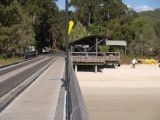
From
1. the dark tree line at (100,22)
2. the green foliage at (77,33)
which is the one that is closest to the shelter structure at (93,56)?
the dark tree line at (100,22)

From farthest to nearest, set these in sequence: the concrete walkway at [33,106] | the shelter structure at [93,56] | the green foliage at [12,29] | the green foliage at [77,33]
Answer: the green foliage at [77,33] → the green foliage at [12,29] → the shelter structure at [93,56] → the concrete walkway at [33,106]

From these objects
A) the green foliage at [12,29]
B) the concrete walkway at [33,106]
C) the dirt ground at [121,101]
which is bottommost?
the dirt ground at [121,101]

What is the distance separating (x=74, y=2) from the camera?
104 meters

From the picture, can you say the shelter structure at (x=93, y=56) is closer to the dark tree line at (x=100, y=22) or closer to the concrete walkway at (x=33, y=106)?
the dark tree line at (x=100, y=22)

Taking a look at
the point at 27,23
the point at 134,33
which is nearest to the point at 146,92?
the point at 27,23

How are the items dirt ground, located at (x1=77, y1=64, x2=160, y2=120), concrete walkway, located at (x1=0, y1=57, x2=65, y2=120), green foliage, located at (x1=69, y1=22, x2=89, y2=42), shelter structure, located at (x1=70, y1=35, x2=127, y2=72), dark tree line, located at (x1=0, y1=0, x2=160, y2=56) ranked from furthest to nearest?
dark tree line, located at (x1=0, y1=0, x2=160, y2=56) → green foliage, located at (x1=69, y1=22, x2=89, y2=42) → shelter structure, located at (x1=70, y1=35, x2=127, y2=72) → dirt ground, located at (x1=77, y1=64, x2=160, y2=120) → concrete walkway, located at (x1=0, y1=57, x2=65, y2=120)

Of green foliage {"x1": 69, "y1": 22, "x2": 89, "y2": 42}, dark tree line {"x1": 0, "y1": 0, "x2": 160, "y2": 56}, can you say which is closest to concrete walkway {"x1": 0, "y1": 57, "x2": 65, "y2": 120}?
dark tree line {"x1": 0, "y1": 0, "x2": 160, "y2": 56}

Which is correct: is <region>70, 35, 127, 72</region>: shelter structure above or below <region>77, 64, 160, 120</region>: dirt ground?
above

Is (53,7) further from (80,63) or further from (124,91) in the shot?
(124,91)

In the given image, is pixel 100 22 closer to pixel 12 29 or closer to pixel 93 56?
pixel 12 29

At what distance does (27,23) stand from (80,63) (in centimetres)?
2172

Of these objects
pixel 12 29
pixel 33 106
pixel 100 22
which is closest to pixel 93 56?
pixel 12 29

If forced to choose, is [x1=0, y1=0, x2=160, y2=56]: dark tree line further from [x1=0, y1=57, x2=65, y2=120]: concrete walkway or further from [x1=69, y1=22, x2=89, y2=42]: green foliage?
[x1=0, y1=57, x2=65, y2=120]: concrete walkway

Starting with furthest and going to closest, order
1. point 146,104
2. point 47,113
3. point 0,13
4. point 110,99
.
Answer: point 0,13, point 110,99, point 146,104, point 47,113
